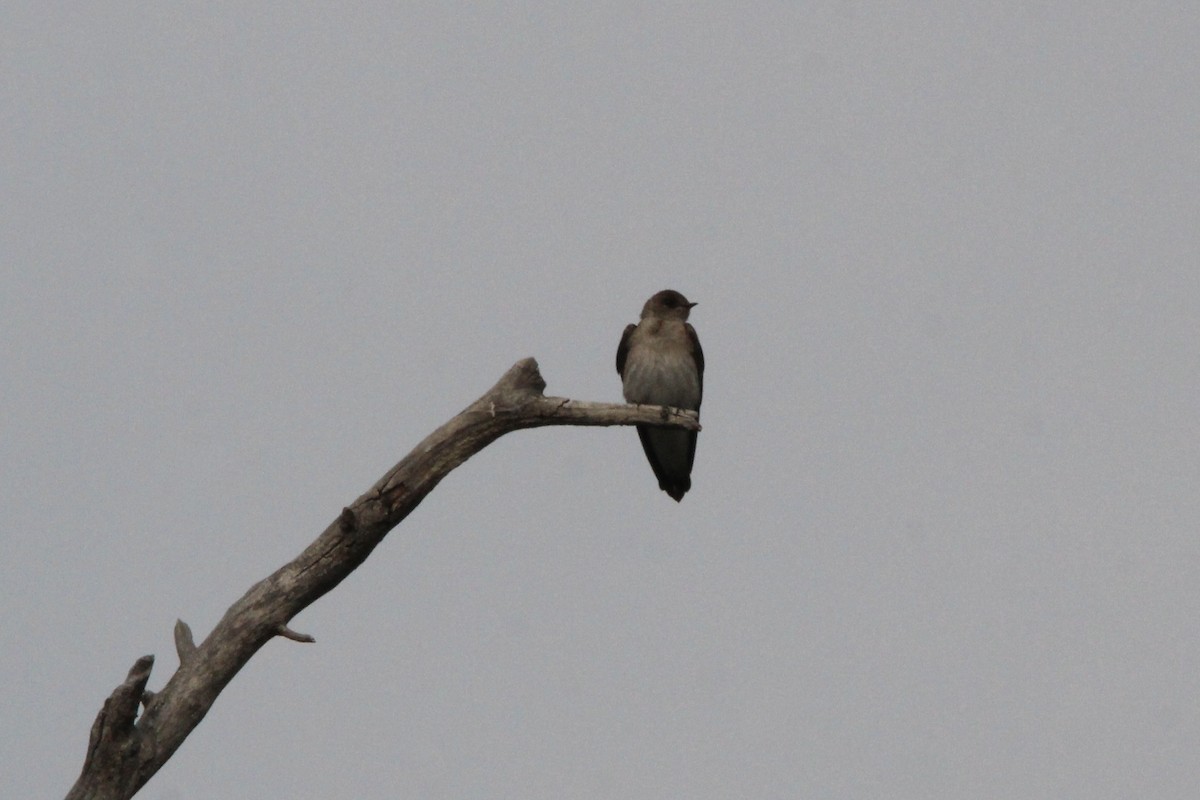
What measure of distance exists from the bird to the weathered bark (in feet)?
10.3

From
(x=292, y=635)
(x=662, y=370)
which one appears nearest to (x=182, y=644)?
(x=292, y=635)

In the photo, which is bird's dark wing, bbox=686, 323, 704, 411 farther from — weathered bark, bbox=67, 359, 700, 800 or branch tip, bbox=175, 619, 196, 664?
branch tip, bbox=175, 619, 196, 664

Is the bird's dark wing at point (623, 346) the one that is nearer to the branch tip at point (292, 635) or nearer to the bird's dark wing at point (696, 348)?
the bird's dark wing at point (696, 348)

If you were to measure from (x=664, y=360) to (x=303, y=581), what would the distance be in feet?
14.5

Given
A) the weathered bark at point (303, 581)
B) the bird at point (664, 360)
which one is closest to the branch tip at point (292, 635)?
the weathered bark at point (303, 581)

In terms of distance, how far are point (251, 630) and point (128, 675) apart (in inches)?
35.0

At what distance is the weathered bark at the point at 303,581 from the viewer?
33.9 ft

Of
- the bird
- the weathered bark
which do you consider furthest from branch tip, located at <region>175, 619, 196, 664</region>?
the bird

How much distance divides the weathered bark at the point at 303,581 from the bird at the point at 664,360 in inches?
124

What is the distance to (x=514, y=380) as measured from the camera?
35.4ft

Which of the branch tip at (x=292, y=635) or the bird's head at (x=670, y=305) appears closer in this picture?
the branch tip at (x=292, y=635)

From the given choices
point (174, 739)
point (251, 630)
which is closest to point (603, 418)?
point (251, 630)

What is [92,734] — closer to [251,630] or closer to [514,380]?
[251,630]

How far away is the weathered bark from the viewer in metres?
10.3
